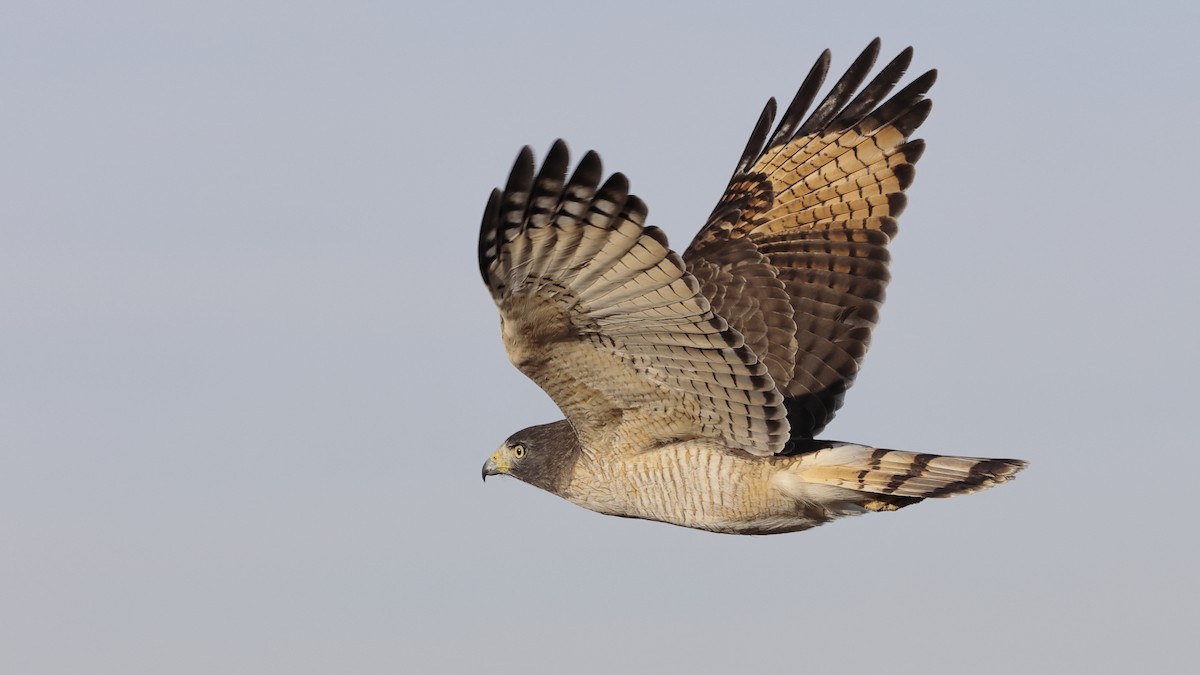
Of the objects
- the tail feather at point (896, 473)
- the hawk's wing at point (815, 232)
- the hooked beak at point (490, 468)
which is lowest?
the tail feather at point (896, 473)

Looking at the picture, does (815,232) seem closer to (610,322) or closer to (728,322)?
(728,322)

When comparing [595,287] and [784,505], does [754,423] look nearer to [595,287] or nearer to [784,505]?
[784,505]

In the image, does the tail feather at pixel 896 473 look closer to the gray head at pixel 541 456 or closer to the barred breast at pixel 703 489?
the barred breast at pixel 703 489

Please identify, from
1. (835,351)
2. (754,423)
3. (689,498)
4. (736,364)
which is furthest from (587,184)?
(835,351)

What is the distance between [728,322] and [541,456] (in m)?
1.31

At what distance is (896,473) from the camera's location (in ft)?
25.2

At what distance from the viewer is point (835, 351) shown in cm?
876

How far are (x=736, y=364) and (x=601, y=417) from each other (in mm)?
1044

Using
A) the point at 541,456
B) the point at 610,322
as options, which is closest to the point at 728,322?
the point at 541,456

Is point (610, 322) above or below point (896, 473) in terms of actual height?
above

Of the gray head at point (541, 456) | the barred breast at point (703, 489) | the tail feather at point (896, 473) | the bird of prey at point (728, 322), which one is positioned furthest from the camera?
the gray head at point (541, 456)

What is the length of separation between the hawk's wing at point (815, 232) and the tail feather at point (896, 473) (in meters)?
0.71

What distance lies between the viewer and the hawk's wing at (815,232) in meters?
8.73

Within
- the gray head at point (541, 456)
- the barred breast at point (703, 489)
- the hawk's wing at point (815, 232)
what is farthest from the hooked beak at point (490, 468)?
the hawk's wing at point (815, 232)
